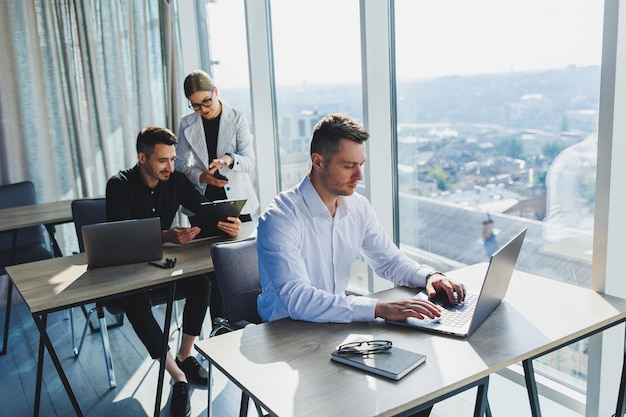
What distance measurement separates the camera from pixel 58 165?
4672 millimetres

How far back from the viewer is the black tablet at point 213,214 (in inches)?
112

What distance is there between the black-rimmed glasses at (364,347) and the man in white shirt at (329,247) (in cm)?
19

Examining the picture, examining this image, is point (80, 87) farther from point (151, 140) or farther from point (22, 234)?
point (151, 140)

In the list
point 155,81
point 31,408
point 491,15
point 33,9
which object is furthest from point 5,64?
point 491,15

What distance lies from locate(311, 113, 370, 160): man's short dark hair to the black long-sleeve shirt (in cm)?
135

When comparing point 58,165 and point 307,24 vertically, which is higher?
point 307,24

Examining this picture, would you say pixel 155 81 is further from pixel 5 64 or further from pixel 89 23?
pixel 5 64

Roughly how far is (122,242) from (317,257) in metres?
0.97

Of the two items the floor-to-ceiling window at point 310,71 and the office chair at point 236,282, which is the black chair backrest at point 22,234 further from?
the office chair at point 236,282

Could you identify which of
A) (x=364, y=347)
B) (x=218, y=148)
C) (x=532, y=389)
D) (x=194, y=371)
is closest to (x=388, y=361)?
(x=364, y=347)

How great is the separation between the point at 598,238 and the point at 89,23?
13.4 feet

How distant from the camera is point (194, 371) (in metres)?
3.00

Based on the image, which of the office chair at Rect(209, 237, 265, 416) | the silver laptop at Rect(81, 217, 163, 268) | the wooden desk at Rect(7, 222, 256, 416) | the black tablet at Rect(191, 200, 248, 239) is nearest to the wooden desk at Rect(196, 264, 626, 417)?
the office chair at Rect(209, 237, 265, 416)

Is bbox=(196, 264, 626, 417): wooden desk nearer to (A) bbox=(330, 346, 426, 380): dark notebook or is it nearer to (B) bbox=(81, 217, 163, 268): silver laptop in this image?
(A) bbox=(330, 346, 426, 380): dark notebook
